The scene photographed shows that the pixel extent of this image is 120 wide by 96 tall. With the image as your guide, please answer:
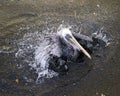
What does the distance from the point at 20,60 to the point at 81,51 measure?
1.31 metres

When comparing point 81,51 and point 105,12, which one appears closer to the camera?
point 81,51

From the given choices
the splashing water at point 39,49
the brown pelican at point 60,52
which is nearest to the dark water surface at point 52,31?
the splashing water at point 39,49

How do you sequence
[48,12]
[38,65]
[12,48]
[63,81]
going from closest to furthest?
[63,81], [38,65], [12,48], [48,12]

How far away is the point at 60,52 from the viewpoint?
5980mm

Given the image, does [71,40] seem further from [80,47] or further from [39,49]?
[39,49]

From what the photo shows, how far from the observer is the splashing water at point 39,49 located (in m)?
5.81

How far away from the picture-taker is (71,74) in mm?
5691

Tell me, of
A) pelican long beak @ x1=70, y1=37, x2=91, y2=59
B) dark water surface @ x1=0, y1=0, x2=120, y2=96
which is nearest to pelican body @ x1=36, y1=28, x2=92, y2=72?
pelican long beak @ x1=70, y1=37, x2=91, y2=59

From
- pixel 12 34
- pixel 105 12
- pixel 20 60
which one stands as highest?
pixel 105 12

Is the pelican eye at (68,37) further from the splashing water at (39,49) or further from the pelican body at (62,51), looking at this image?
the splashing water at (39,49)

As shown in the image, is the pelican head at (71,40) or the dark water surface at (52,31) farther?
the pelican head at (71,40)

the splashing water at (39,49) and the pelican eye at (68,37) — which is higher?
the pelican eye at (68,37)

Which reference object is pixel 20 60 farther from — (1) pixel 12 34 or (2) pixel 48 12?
(2) pixel 48 12

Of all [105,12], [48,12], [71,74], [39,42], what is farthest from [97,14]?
[71,74]
